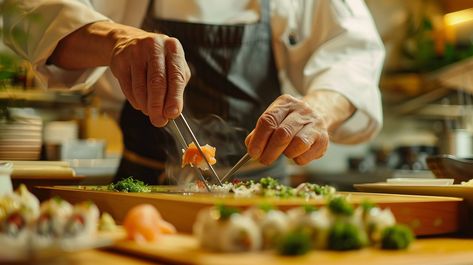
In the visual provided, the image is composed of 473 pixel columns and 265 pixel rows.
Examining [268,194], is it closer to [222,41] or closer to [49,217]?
[49,217]

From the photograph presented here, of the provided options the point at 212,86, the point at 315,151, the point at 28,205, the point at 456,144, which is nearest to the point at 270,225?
the point at 28,205

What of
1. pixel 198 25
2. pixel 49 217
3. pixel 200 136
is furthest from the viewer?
pixel 198 25

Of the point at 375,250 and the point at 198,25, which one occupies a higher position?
the point at 198,25

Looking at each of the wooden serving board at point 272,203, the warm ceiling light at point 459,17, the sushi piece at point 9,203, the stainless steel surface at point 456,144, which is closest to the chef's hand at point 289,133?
the wooden serving board at point 272,203

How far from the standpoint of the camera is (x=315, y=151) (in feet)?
6.06

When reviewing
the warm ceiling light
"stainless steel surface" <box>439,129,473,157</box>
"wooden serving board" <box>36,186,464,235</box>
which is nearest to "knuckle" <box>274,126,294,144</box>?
"wooden serving board" <box>36,186,464,235</box>

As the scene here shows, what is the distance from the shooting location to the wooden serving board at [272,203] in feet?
3.76

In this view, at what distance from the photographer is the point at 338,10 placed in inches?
92.2

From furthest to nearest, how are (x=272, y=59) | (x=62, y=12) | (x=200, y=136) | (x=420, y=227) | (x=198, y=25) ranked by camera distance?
(x=272, y=59), (x=198, y=25), (x=200, y=136), (x=62, y=12), (x=420, y=227)

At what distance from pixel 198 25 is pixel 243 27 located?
0.49 feet

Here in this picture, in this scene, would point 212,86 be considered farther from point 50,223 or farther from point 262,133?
point 50,223

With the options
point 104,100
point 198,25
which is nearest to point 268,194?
point 198,25

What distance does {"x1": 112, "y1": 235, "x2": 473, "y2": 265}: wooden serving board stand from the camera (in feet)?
2.78

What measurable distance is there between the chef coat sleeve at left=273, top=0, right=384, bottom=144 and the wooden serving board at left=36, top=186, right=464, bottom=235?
3.00 ft
